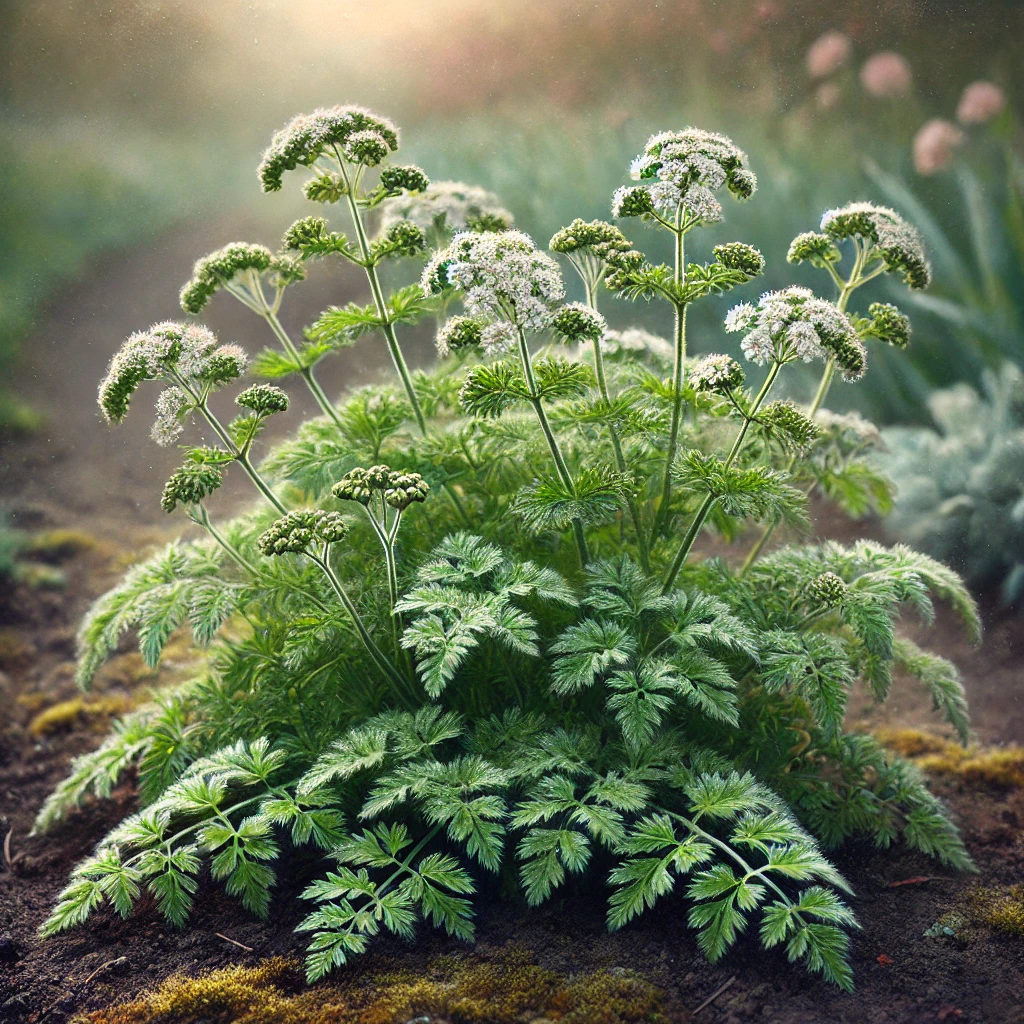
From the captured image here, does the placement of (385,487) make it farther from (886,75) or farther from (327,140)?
(886,75)

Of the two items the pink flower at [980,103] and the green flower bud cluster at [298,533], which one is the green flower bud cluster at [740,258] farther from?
the pink flower at [980,103]

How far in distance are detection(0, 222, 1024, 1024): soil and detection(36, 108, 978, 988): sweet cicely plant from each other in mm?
81

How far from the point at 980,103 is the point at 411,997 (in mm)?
3403

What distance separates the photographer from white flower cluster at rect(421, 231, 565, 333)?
1643 millimetres

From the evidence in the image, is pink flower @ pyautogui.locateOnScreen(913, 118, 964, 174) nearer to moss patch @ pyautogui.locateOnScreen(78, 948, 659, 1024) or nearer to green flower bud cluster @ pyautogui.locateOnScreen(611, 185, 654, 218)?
green flower bud cluster @ pyautogui.locateOnScreen(611, 185, 654, 218)

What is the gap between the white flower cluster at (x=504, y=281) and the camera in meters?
→ 1.64

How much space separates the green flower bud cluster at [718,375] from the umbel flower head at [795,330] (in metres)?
0.04

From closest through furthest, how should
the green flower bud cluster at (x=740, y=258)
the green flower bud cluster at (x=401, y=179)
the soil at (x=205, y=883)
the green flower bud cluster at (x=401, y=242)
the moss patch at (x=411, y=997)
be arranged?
1. the moss patch at (x=411, y=997)
2. the soil at (x=205, y=883)
3. the green flower bud cluster at (x=740, y=258)
4. the green flower bud cluster at (x=401, y=179)
5. the green flower bud cluster at (x=401, y=242)

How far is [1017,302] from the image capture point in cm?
351

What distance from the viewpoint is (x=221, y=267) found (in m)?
1.93

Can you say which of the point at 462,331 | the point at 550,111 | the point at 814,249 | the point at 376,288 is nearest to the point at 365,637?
the point at 462,331

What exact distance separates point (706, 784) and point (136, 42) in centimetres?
296

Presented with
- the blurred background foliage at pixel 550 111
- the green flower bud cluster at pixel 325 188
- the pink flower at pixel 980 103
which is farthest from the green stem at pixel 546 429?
the pink flower at pixel 980 103

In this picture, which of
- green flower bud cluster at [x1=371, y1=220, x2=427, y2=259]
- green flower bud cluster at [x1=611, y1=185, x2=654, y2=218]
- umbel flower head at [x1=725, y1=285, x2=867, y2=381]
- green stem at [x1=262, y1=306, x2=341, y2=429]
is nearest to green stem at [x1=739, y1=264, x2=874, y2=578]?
umbel flower head at [x1=725, y1=285, x2=867, y2=381]
